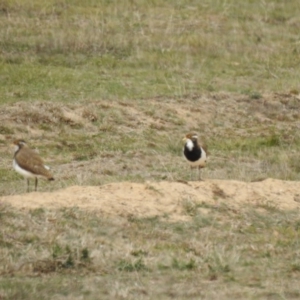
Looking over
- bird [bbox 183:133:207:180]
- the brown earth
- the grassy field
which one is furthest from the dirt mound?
bird [bbox 183:133:207:180]

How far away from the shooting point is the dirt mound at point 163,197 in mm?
10602

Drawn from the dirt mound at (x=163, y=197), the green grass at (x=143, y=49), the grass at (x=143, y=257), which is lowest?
the green grass at (x=143, y=49)

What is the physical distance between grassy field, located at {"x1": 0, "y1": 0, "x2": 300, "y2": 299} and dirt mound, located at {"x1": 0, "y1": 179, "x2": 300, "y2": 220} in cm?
20

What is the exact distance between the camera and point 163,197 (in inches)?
438

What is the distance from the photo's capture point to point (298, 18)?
2922cm

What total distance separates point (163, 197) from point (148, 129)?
22.7 ft

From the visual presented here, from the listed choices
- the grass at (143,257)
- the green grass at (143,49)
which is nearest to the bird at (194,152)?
the grass at (143,257)

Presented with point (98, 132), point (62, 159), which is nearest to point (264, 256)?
point (62, 159)

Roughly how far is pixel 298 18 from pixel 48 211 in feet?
66.4

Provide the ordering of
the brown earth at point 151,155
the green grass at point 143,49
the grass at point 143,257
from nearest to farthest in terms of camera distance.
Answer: the grass at point 143,257, the brown earth at point 151,155, the green grass at point 143,49

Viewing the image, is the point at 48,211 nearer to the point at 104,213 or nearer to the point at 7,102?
the point at 104,213

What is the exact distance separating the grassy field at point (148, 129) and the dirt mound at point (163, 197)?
0.20 metres

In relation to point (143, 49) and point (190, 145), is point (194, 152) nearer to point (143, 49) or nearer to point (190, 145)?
point (190, 145)

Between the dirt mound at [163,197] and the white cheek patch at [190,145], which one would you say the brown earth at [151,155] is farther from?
the white cheek patch at [190,145]
